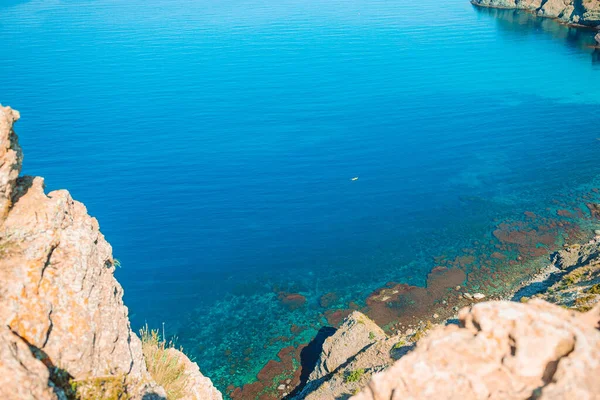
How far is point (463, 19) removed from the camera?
166m

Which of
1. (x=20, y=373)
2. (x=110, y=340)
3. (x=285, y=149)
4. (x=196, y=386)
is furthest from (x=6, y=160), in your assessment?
(x=285, y=149)

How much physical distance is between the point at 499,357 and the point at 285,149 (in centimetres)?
7456

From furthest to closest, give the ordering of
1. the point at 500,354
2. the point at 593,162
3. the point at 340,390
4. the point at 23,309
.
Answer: the point at 593,162
the point at 340,390
the point at 23,309
the point at 500,354

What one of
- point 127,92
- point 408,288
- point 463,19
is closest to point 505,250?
point 408,288

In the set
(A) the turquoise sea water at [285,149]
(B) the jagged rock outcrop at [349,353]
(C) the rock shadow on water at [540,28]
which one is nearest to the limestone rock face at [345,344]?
(B) the jagged rock outcrop at [349,353]

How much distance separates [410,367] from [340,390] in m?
22.7

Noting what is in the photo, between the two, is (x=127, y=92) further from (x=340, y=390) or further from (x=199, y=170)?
(x=340, y=390)

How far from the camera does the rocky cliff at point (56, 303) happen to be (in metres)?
13.2

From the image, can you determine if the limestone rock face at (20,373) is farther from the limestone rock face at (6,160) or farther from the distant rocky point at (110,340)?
the limestone rock face at (6,160)

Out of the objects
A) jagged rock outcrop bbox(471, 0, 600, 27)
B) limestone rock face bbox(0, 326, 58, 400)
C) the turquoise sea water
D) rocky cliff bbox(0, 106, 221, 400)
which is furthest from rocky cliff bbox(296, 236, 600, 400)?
jagged rock outcrop bbox(471, 0, 600, 27)

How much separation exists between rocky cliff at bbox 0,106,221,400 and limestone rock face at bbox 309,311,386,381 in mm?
21261

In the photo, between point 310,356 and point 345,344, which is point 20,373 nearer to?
point 345,344

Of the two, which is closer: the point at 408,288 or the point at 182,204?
the point at 408,288

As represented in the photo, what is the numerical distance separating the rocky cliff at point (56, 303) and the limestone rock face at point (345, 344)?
21261 millimetres
